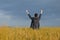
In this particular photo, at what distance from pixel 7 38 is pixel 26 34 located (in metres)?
0.48

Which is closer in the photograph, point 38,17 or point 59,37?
point 59,37

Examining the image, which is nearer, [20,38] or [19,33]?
[20,38]

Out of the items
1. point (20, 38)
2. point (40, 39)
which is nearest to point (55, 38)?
point (40, 39)

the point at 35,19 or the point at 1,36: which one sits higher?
the point at 1,36

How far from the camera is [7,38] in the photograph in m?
4.72

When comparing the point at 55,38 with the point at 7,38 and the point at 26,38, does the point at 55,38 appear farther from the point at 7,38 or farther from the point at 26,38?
the point at 7,38

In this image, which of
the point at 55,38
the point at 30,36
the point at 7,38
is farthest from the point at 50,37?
the point at 7,38

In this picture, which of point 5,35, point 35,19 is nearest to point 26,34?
point 5,35

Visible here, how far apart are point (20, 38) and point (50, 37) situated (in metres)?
0.69

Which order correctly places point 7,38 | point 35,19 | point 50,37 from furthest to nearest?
point 35,19 < point 50,37 < point 7,38

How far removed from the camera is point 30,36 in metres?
4.99

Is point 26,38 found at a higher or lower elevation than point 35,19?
higher

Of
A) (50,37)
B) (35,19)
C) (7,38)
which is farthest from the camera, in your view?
(35,19)

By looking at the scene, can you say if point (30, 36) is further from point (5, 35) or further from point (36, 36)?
point (5, 35)
